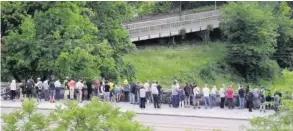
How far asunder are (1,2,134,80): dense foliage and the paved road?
8.55 m

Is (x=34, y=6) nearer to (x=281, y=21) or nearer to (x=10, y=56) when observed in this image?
(x=10, y=56)

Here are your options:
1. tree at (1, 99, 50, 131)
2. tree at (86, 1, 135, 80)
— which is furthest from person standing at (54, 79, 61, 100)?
tree at (1, 99, 50, 131)

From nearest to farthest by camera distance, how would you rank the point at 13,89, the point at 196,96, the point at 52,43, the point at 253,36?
1. the point at 196,96
2. the point at 13,89
3. the point at 52,43
4. the point at 253,36

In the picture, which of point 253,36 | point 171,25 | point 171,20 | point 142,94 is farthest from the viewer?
point 171,20

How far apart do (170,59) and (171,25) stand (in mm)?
6052

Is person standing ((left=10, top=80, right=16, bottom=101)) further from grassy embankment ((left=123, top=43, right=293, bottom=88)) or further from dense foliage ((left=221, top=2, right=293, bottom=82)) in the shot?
dense foliage ((left=221, top=2, right=293, bottom=82))

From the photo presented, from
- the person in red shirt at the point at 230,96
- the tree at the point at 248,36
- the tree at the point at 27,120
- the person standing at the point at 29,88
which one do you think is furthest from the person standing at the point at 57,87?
the tree at the point at 248,36

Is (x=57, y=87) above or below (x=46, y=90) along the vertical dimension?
above

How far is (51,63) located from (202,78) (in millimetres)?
23735

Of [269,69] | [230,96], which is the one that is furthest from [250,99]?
[269,69]

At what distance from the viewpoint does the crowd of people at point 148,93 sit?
3187 centimetres

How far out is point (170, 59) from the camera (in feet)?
205

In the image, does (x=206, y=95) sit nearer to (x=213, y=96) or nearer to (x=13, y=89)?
(x=213, y=96)

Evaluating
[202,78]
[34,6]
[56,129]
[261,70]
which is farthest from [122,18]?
[56,129]
